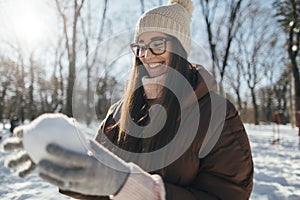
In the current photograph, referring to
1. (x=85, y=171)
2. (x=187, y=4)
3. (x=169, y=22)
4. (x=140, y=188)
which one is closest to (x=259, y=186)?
(x=187, y=4)

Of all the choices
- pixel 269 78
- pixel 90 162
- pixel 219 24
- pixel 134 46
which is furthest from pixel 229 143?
pixel 269 78

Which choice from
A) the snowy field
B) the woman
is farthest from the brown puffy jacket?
the snowy field

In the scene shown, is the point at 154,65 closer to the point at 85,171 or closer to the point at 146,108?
the point at 146,108

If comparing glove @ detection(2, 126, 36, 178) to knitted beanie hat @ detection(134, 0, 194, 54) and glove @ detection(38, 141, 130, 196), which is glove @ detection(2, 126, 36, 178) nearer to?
glove @ detection(38, 141, 130, 196)

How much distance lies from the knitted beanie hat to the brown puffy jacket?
1.27 feet

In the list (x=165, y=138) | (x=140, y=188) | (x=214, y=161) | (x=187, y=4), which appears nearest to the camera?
(x=140, y=188)

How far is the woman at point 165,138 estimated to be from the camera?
72cm

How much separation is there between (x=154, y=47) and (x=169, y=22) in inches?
7.3

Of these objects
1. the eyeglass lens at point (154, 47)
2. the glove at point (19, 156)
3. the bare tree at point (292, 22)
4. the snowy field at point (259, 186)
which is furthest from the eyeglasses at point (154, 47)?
the bare tree at point (292, 22)

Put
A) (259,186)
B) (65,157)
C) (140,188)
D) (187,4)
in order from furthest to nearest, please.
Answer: (259,186) → (187,4) → (140,188) → (65,157)

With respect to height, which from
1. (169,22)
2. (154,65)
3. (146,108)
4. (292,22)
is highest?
(292,22)

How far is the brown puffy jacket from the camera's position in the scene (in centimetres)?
93

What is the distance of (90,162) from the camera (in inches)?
26.6

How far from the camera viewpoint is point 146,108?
125cm
